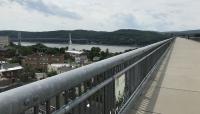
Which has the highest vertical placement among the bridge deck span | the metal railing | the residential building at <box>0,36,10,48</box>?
the metal railing

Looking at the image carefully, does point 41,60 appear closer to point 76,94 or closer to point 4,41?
point 4,41

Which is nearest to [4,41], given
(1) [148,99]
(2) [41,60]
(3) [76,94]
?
(2) [41,60]

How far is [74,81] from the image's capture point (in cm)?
239

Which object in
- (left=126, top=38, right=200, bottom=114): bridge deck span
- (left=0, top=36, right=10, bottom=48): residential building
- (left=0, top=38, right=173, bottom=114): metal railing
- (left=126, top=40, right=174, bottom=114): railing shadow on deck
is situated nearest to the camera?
(left=0, top=38, right=173, bottom=114): metal railing

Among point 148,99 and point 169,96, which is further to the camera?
point 169,96

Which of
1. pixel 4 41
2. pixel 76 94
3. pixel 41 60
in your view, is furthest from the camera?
pixel 4 41

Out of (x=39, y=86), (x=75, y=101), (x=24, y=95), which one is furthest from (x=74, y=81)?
(x=24, y=95)

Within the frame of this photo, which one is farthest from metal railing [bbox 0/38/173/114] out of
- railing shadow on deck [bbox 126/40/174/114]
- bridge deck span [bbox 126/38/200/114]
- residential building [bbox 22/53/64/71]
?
residential building [bbox 22/53/64/71]

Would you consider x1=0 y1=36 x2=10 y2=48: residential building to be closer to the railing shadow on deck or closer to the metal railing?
the railing shadow on deck

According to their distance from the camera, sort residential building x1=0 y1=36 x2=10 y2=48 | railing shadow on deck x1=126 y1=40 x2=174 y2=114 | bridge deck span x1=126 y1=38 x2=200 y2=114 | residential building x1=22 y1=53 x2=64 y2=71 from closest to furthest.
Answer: railing shadow on deck x1=126 y1=40 x2=174 y2=114, bridge deck span x1=126 y1=38 x2=200 y2=114, residential building x1=22 y1=53 x2=64 y2=71, residential building x1=0 y1=36 x2=10 y2=48

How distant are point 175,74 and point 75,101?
26.5ft

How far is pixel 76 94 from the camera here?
275cm

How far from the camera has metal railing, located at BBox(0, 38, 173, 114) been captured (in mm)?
1576

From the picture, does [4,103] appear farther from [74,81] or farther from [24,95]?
[74,81]
